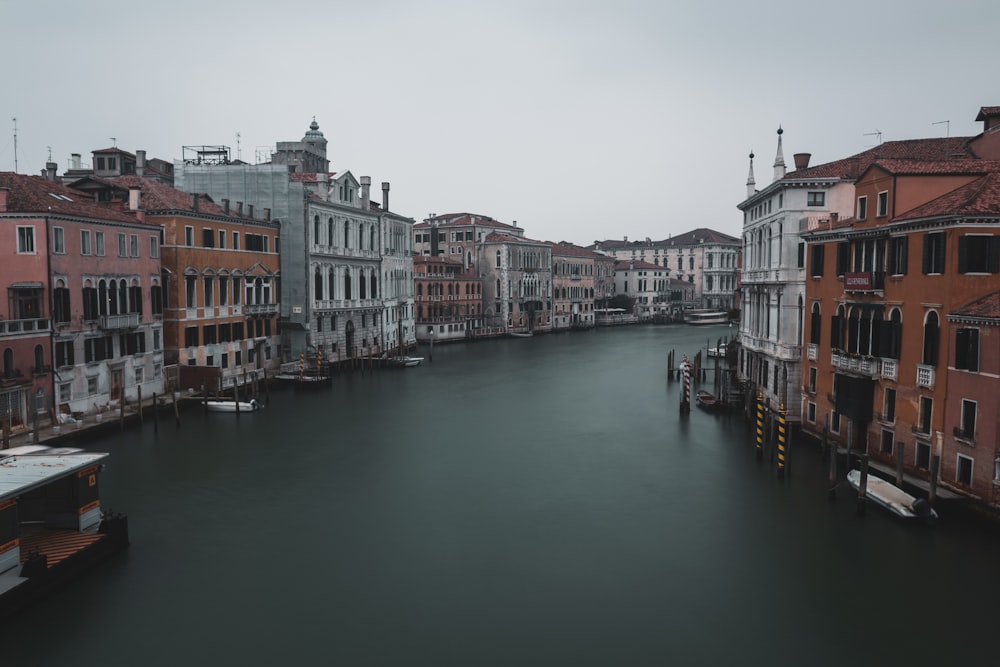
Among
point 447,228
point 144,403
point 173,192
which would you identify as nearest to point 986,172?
point 144,403

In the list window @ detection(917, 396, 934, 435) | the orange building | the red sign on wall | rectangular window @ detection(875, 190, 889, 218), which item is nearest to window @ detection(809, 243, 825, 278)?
the orange building

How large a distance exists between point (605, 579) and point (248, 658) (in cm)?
570

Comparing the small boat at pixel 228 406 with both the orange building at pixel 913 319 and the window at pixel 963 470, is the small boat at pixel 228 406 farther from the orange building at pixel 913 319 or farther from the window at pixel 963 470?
the window at pixel 963 470

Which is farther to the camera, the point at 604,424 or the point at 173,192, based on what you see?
the point at 173,192

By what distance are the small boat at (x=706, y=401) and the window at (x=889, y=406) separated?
11.8m

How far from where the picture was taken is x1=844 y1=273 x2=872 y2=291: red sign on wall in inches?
697

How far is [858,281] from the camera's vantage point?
18.1 meters

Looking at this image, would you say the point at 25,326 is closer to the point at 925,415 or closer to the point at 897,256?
the point at 897,256

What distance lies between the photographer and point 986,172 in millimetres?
16516

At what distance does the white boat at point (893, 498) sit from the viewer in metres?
14.5

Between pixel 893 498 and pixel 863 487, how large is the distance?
2.16 feet

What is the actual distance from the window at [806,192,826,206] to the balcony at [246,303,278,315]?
22.3 meters

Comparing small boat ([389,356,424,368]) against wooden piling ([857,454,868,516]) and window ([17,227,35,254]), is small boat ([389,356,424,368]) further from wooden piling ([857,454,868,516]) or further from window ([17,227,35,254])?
wooden piling ([857,454,868,516])

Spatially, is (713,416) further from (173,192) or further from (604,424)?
(173,192)
